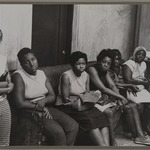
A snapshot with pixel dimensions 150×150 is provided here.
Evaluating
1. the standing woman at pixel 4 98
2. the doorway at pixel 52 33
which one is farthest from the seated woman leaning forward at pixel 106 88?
the standing woman at pixel 4 98

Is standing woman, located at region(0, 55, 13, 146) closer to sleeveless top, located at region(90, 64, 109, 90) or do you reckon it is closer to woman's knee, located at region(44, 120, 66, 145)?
woman's knee, located at region(44, 120, 66, 145)

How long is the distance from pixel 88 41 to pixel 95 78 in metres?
0.33

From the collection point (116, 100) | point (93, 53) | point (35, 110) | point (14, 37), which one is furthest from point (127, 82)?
point (14, 37)

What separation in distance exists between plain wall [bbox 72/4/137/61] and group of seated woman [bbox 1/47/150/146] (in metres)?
0.06

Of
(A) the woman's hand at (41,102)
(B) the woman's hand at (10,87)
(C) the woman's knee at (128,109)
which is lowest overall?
(C) the woman's knee at (128,109)

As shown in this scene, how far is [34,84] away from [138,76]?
0.92 meters

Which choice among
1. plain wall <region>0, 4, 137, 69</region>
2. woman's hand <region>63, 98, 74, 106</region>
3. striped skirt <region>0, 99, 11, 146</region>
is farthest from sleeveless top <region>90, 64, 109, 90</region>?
striped skirt <region>0, 99, 11, 146</region>

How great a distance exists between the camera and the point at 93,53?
3160 millimetres

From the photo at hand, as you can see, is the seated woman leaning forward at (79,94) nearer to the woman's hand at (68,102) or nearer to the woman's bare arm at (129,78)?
the woman's hand at (68,102)

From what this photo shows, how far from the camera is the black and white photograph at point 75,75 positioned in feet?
10.1

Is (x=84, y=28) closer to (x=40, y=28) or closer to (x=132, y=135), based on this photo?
(x=40, y=28)

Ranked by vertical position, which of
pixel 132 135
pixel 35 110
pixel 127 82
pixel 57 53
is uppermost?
pixel 57 53

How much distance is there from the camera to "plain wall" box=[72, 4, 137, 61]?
3.14 meters

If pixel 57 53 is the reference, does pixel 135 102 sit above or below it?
below
